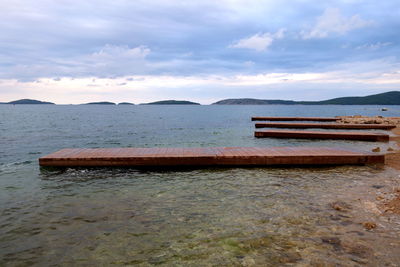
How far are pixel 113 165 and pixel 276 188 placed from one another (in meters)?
7.11

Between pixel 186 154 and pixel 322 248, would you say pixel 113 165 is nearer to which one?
pixel 186 154

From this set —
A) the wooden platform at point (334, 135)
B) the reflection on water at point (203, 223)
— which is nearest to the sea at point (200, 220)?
the reflection on water at point (203, 223)

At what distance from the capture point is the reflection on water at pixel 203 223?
5.00 metres

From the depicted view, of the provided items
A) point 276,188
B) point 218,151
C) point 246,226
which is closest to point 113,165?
point 218,151

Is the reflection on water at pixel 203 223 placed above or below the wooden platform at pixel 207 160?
below

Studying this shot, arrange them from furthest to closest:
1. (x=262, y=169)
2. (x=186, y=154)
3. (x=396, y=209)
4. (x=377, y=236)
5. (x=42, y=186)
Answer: (x=186, y=154) → (x=262, y=169) → (x=42, y=186) → (x=396, y=209) → (x=377, y=236)

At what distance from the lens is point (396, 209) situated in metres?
6.85

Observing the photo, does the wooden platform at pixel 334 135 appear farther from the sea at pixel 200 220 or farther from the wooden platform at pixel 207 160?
the sea at pixel 200 220

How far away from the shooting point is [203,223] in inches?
252

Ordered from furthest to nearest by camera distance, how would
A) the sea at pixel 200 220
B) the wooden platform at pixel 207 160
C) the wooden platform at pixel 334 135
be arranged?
1. the wooden platform at pixel 334 135
2. the wooden platform at pixel 207 160
3. the sea at pixel 200 220

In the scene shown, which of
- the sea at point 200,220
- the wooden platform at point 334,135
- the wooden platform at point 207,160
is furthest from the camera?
the wooden platform at point 334,135

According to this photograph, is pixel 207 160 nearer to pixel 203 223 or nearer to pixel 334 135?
pixel 203 223

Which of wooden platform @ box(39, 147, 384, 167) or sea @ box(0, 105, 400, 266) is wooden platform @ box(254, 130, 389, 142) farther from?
sea @ box(0, 105, 400, 266)

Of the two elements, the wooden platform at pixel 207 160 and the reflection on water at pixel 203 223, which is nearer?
the reflection on water at pixel 203 223
